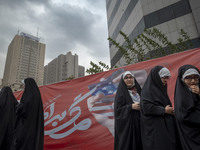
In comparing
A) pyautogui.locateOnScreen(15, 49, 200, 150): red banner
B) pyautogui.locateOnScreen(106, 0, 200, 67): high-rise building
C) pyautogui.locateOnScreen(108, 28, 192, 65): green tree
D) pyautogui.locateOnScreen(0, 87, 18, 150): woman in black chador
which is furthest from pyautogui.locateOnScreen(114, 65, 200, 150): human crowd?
pyautogui.locateOnScreen(106, 0, 200, 67): high-rise building

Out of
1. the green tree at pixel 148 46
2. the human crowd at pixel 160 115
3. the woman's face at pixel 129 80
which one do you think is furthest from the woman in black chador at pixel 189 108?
the green tree at pixel 148 46

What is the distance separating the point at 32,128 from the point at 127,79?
162 cm

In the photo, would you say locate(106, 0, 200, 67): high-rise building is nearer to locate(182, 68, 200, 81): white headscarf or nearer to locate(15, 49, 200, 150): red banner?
locate(15, 49, 200, 150): red banner

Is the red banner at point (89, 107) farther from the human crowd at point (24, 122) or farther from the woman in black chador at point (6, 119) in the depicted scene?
the woman in black chador at point (6, 119)

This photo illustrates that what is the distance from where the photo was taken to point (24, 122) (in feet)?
7.00

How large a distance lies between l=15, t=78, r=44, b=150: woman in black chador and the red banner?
0.83 meters

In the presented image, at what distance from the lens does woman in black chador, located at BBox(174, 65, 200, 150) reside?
126 centimetres


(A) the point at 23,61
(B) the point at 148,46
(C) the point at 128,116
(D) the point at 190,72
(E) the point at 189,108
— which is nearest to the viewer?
(E) the point at 189,108

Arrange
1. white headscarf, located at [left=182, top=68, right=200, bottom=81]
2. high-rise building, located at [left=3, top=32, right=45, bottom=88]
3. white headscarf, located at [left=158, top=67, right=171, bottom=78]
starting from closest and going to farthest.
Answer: white headscarf, located at [left=182, top=68, right=200, bottom=81], white headscarf, located at [left=158, top=67, right=171, bottom=78], high-rise building, located at [left=3, top=32, right=45, bottom=88]

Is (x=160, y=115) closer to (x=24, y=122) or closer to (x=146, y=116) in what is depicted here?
(x=146, y=116)

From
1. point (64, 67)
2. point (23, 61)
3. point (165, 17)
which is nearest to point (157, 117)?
point (165, 17)

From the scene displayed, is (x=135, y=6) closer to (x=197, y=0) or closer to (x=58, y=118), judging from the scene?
(x=197, y=0)

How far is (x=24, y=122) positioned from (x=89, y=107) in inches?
50.6

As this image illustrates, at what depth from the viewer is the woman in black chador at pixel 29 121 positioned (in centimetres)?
205
